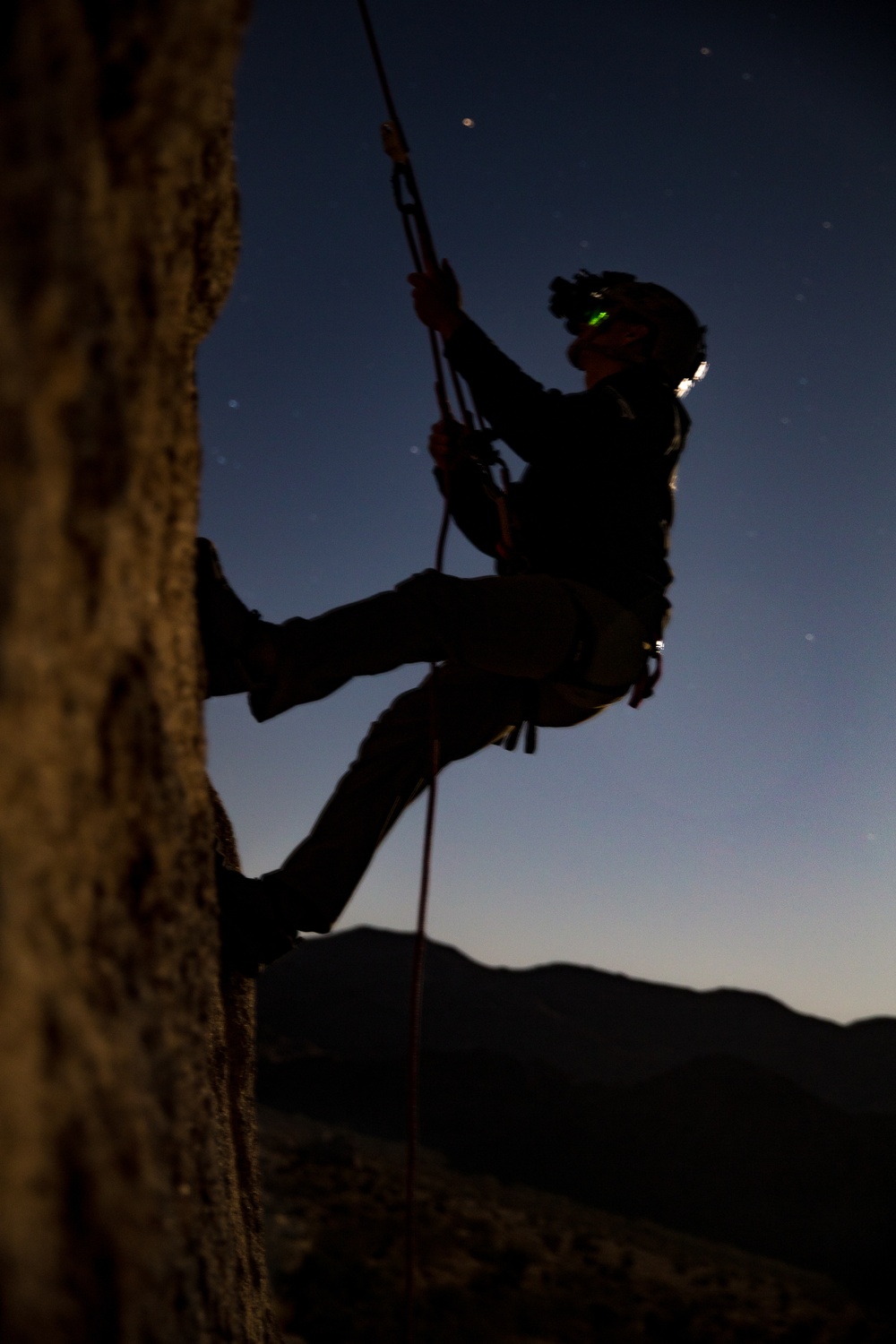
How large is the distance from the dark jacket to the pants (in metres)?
0.17

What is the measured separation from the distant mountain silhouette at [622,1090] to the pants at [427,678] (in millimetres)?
28561

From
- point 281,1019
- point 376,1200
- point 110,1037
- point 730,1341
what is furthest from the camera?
point 281,1019

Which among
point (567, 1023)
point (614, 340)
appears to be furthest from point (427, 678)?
point (567, 1023)

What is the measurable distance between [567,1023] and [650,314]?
6540cm

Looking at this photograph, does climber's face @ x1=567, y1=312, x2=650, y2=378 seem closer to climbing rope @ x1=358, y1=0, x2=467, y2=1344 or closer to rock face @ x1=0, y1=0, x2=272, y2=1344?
climbing rope @ x1=358, y1=0, x2=467, y2=1344

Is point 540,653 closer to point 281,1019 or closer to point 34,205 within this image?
point 34,205

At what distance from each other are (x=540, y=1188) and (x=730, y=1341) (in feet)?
60.0

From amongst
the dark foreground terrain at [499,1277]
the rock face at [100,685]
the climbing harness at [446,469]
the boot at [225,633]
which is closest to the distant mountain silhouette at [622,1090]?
the dark foreground terrain at [499,1277]

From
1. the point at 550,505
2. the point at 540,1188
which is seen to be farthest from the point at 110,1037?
the point at 540,1188

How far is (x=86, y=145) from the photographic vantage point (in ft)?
2.60

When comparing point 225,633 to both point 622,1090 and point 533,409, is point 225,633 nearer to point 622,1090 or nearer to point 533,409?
point 533,409

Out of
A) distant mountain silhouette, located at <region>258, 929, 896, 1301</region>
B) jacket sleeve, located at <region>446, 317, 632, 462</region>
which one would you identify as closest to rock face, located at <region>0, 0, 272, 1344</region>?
jacket sleeve, located at <region>446, 317, 632, 462</region>

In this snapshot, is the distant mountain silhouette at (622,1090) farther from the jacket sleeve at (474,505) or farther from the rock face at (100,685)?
Result: the rock face at (100,685)

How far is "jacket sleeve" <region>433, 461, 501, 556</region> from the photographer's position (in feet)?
9.48
